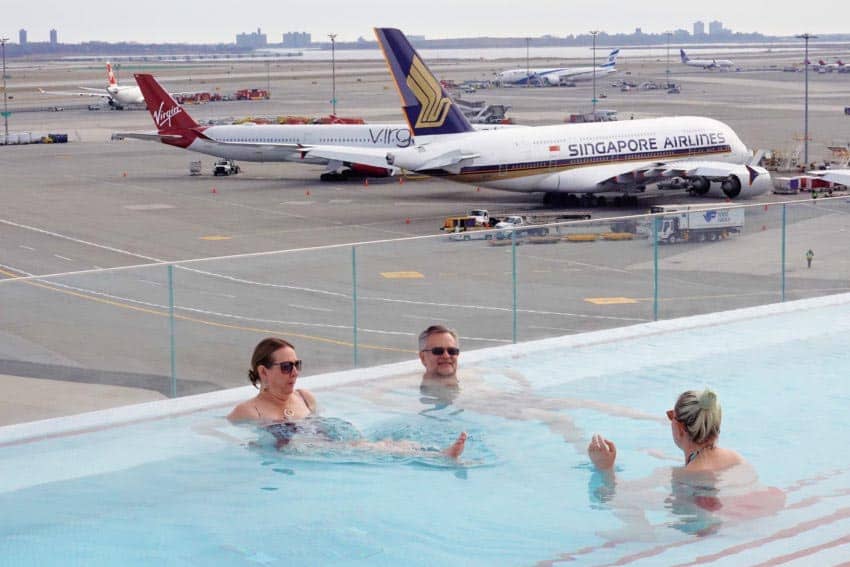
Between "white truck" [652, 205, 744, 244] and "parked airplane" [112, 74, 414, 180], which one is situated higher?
"parked airplane" [112, 74, 414, 180]

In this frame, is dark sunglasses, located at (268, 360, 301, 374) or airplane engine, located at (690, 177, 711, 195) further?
airplane engine, located at (690, 177, 711, 195)

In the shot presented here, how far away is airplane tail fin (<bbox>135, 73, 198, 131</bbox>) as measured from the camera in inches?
3014

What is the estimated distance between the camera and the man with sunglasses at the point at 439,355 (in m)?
15.2

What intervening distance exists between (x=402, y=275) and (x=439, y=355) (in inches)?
152

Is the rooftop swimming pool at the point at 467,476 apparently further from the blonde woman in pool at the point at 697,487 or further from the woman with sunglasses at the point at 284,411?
the woman with sunglasses at the point at 284,411

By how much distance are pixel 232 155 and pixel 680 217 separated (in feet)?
187

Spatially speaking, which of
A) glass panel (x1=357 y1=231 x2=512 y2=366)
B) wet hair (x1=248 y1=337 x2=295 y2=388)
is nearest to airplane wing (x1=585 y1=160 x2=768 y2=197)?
glass panel (x1=357 y1=231 x2=512 y2=366)

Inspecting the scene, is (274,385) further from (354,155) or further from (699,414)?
(354,155)

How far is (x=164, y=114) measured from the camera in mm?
77812

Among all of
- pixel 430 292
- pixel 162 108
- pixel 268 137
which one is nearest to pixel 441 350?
pixel 430 292

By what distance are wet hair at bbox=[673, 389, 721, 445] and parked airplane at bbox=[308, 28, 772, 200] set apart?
4418cm

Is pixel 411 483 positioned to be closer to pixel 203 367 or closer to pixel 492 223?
pixel 203 367

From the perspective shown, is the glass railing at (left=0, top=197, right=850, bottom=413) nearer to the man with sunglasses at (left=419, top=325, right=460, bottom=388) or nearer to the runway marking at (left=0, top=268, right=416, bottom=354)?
the runway marking at (left=0, top=268, right=416, bottom=354)

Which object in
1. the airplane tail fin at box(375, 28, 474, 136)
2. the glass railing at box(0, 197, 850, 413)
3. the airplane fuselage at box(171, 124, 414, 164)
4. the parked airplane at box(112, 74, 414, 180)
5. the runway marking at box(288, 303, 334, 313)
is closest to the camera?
the glass railing at box(0, 197, 850, 413)
